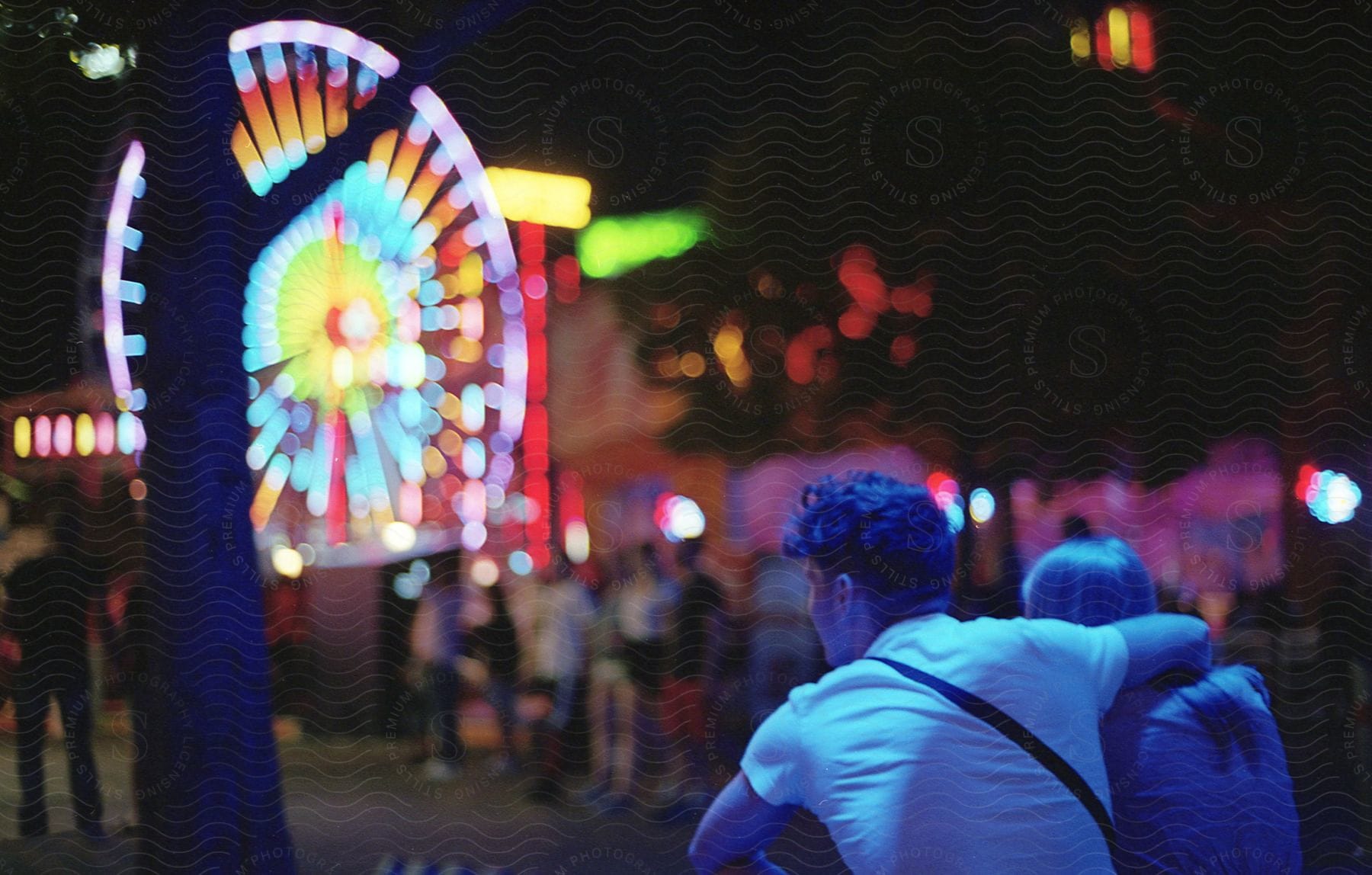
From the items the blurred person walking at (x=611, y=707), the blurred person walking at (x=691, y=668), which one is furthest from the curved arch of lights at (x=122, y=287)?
the blurred person walking at (x=691, y=668)

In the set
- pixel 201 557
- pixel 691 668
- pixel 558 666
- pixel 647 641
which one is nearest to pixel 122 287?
pixel 201 557

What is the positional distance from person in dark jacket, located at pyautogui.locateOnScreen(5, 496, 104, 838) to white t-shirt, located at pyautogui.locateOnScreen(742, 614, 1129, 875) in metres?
2.01

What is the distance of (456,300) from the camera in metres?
2.81

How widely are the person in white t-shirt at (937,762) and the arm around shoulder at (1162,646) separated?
0.11 feet

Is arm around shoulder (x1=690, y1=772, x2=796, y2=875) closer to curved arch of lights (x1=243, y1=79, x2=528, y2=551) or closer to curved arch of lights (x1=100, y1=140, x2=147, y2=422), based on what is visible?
curved arch of lights (x1=243, y1=79, x2=528, y2=551)

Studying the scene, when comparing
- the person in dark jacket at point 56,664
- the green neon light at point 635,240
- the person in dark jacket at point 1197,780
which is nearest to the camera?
the person in dark jacket at point 1197,780

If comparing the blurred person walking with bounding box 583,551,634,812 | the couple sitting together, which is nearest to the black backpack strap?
the couple sitting together

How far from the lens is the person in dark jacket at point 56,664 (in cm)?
290

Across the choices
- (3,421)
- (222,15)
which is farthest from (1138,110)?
(3,421)

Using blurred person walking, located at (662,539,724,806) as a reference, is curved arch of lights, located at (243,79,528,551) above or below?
above

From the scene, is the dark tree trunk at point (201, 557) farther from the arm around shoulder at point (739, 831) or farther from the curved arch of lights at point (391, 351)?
the arm around shoulder at point (739, 831)

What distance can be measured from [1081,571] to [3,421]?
2.98 m

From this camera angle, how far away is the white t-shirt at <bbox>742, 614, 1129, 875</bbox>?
1.85 meters

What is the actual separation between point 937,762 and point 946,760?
0.02 meters
